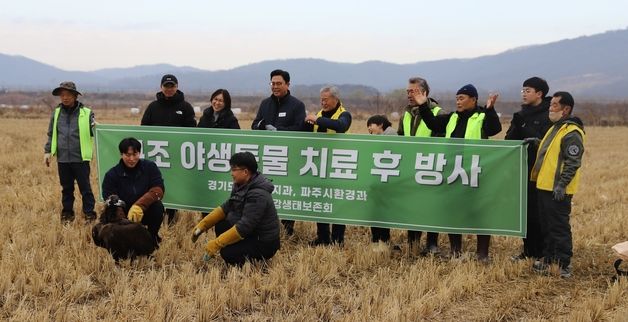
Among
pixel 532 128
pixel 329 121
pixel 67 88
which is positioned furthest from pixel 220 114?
pixel 532 128

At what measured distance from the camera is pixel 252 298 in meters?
4.54

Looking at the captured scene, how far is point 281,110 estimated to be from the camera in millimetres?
6492

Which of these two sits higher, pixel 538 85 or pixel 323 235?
pixel 538 85

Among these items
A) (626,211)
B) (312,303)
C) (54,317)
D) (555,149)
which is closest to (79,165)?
(54,317)

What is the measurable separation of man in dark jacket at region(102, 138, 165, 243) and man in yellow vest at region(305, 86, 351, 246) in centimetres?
177

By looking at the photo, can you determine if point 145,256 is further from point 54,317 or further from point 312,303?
point 312,303

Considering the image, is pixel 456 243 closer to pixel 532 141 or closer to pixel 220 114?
pixel 532 141

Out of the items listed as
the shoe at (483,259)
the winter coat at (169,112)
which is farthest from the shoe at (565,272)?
the winter coat at (169,112)

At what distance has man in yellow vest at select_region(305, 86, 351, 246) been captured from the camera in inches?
233

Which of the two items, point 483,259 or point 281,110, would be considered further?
point 281,110

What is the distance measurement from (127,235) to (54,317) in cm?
122

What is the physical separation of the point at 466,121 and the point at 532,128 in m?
0.70

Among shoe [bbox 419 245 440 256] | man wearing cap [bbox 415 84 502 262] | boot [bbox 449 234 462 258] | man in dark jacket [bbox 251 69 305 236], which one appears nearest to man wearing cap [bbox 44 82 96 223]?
man in dark jacket [bbox 251 69 305 236]

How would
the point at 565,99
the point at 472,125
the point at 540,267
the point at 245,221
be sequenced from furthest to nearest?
1. the point at 472,125
2. the point at 540,267
3. the point at 565,99
4. the point at 245,221
